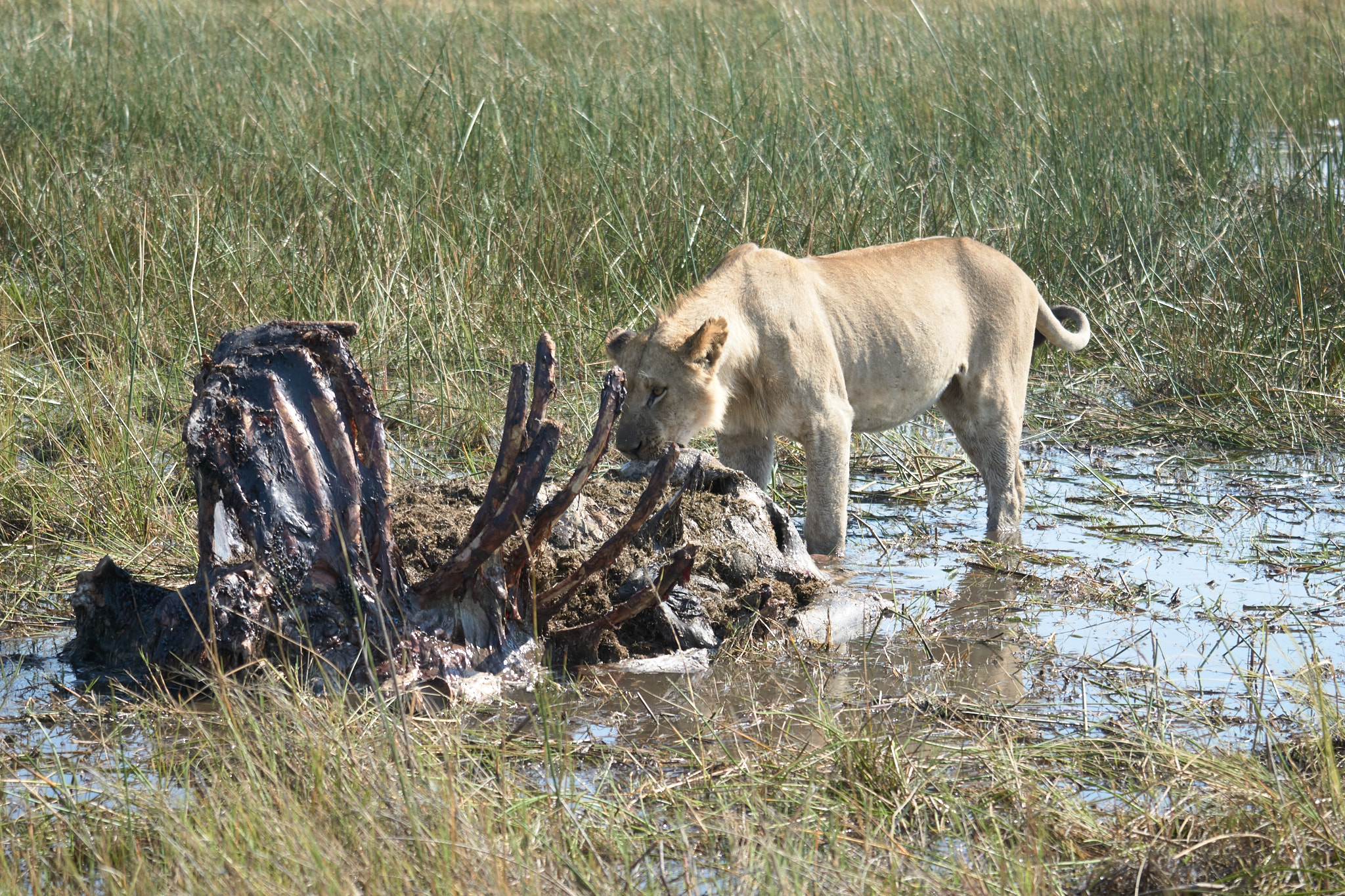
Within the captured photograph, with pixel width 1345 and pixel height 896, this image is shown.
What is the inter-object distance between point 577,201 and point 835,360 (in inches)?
98.5

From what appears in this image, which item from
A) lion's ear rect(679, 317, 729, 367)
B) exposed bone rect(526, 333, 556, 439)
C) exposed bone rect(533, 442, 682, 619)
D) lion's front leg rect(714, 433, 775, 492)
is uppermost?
exposed bone rect(526, 333, 556, 439)

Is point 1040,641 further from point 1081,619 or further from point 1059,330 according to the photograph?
point 1059,330

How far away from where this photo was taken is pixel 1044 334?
596cm

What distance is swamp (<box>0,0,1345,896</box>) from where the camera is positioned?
242 cm

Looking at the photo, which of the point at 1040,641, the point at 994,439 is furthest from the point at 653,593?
the point at 994,439

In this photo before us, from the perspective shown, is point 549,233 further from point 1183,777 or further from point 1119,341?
point 1183,777

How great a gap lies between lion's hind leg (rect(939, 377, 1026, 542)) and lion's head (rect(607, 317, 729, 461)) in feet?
4.20

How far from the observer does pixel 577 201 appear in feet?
22.8

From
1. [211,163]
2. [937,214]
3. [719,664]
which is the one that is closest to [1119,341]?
[937,214]

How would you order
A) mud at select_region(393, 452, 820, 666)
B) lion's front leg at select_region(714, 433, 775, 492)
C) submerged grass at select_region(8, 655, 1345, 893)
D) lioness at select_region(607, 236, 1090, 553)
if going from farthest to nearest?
lion's front leg at select_region(714, 433, 775, 492), lioness at select_region(607, 236, 1090, 553), mud at select_region(393, 452, 820, 666), submerged grass at select_region(8, 655, 1345, 893)

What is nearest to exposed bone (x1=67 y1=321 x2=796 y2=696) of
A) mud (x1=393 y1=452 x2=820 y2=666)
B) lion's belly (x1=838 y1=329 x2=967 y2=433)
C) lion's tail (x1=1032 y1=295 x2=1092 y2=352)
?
mud (x1=393 y1=452 x2=820 y2=666)

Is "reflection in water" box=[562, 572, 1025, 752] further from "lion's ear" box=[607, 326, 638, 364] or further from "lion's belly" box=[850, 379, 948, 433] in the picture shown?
"lion's ear" box=[607, 326, 638, 364]

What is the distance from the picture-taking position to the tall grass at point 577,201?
5723mm

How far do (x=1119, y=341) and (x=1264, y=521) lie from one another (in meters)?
2.27
